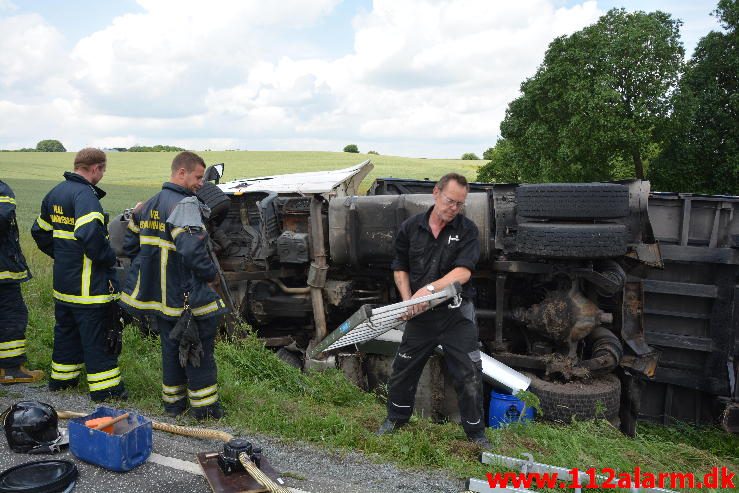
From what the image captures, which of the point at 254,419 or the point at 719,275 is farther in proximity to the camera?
the point at 719,275

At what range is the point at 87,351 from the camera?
14.0ft

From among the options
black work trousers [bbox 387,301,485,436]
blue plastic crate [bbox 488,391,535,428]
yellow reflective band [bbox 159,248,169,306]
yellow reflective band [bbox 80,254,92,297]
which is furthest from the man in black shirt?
yellow reflective band [bbox 80,254,92,297]

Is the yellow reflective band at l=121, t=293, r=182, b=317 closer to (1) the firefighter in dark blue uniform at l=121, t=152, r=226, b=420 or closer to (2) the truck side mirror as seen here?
(1) the firefighter in dark blue uniform at l=121, t=152, r=226, b=420

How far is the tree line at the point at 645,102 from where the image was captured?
697 inches

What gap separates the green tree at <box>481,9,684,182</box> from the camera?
17891 millimetres

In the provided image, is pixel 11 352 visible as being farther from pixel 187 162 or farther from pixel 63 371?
pixel 187 162

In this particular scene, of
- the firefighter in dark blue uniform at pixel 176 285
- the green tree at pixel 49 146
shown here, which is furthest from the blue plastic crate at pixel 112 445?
the green tree at pixel 49 146

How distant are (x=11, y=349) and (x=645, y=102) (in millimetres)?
18019

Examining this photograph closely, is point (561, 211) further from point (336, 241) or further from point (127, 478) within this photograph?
point (127, 478)

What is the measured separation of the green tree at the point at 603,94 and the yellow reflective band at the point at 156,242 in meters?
16.5

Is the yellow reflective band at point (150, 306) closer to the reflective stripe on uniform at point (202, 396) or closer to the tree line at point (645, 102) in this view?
the reflective stripe on uniform at point (202, 396)

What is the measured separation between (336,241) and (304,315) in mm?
1003

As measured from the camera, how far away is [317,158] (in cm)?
3825

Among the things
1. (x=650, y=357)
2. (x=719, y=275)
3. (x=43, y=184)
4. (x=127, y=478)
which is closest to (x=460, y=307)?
(x=127, y=478)
